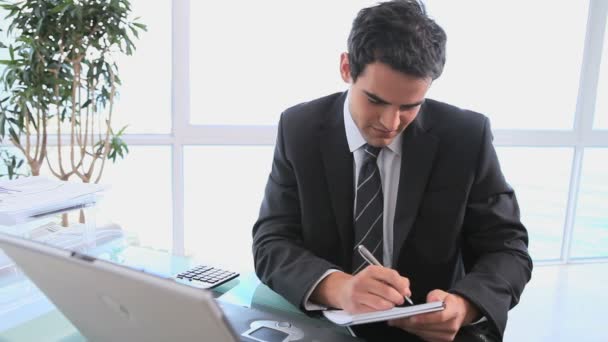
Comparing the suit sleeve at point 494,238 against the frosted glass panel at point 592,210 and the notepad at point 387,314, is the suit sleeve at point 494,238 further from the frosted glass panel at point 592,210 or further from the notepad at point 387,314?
the frosted glass panel at point 592,210

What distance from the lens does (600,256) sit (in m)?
3.80

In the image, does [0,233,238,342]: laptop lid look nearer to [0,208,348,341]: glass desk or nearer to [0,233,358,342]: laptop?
[0,233,358,342]: laptop

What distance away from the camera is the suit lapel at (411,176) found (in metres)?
1.20

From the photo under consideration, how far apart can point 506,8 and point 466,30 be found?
33 cm

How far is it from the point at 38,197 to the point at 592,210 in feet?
13.1

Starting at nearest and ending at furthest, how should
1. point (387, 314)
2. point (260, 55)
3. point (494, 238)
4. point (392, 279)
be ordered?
point (387, 314)
point (392, 279)
point (494, 238)
point (260, 55)

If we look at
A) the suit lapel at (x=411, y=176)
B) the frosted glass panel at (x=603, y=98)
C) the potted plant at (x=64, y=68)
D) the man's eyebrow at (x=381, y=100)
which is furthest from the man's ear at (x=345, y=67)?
the frosted glass panel at (x=603, y=98)

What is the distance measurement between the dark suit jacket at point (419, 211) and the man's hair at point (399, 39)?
24 centimetres

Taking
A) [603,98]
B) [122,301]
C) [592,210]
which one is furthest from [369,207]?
[592,210]

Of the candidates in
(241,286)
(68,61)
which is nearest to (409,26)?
(241,286)

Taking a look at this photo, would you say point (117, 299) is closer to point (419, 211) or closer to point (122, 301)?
point (122, 301)

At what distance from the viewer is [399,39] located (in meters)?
1.01

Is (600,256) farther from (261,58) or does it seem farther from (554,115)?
(261,58)

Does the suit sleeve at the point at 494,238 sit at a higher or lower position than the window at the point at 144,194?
higher
